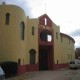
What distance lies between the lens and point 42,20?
4009 cm

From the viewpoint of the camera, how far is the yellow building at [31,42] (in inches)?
1156

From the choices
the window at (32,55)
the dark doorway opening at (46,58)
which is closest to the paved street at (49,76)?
the window at (32,55)

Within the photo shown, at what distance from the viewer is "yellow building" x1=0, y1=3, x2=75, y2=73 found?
96.3 feet

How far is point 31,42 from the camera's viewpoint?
37438 mm

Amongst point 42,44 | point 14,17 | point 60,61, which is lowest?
point 60,61

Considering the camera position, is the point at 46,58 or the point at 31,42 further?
the point at 46,58

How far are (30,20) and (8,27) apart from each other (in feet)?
28.4

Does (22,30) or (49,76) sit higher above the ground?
(22,30)

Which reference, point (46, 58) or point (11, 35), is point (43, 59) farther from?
point (11, 35)

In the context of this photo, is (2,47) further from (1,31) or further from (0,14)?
(0,14)

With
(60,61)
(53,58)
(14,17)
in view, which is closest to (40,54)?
(53,58)

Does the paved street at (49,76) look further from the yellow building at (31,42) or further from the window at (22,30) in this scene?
the window at (22,30)

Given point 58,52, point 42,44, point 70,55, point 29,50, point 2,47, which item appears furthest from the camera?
point 70,55

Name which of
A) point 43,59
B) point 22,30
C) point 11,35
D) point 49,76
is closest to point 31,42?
point 22,30
